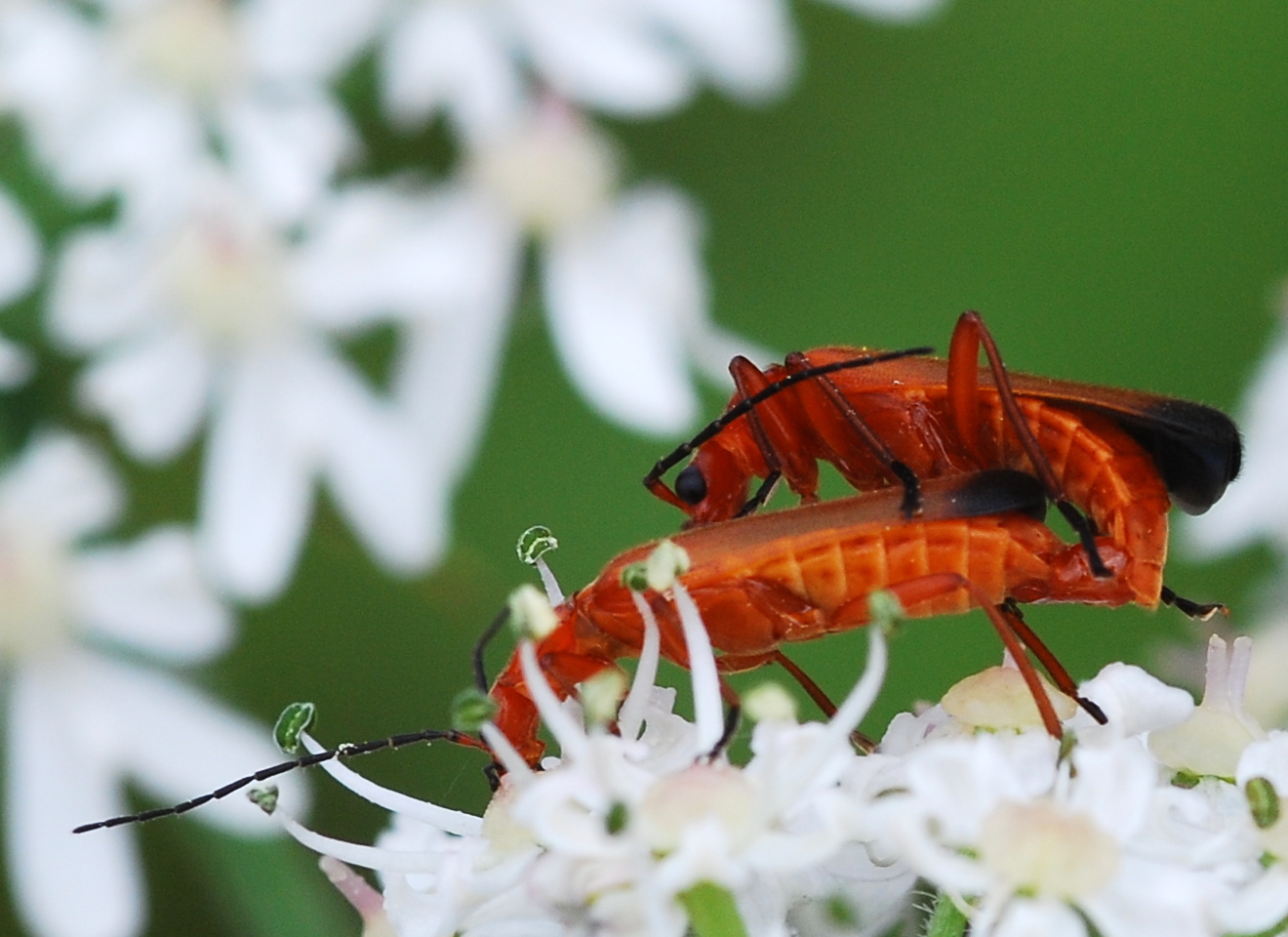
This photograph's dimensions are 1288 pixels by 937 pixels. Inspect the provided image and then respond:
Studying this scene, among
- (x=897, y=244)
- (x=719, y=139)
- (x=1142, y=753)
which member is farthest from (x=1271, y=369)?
(x=1142, y=753)

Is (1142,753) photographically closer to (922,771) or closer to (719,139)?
(922,771)

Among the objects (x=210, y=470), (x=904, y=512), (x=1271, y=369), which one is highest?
(x=904, y=512)

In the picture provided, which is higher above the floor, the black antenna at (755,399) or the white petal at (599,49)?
the white petal at (599,49)

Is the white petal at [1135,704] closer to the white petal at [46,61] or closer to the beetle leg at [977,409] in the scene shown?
the beetle leg at [977,409]

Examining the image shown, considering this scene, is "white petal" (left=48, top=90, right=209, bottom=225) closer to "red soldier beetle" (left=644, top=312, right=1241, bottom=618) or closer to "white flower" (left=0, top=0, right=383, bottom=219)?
"white flower" (left=0, top=0, right=383, bottom=219)

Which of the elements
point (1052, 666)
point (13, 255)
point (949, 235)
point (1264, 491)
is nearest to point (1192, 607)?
point (1052, 666)

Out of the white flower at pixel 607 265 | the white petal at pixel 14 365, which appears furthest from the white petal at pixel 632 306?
the white petal at pixel 14 365

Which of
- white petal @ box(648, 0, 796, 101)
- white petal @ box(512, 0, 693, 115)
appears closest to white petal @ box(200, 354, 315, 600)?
white petal @ box(512, 0, 693, 115)
